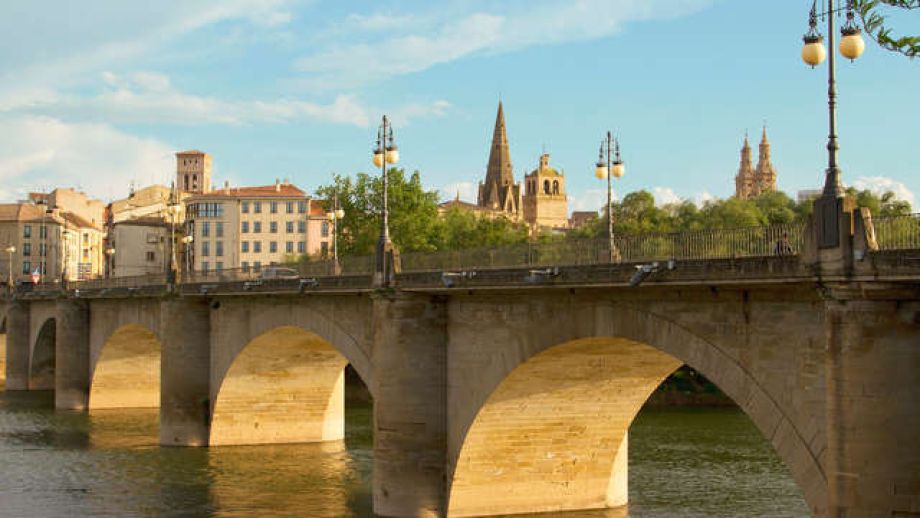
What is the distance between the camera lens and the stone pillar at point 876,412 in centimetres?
1529

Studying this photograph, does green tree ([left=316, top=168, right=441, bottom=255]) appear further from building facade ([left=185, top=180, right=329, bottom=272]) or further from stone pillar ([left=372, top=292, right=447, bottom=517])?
stone pillar ([left=372, top=292, right=447, bottom=517])

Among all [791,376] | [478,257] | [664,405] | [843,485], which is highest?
[478,257]

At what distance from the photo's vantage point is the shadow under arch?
43.6m

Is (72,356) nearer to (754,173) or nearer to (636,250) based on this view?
(636,250)

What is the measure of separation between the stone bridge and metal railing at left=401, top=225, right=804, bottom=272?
0.64 meters

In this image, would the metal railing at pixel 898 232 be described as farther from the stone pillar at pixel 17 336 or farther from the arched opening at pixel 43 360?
the stone pillar at pixel 17 336

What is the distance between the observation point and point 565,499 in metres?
29.4

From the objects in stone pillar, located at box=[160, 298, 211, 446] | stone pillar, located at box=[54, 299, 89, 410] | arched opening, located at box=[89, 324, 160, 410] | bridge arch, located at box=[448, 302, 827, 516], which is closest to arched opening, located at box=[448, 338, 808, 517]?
bridge arch, located at box=[448, 302, 827, 516]

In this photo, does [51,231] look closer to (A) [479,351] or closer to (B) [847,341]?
(A) [479,351]

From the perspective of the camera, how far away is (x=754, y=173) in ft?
593

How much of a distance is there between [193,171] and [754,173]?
8710 centimetres

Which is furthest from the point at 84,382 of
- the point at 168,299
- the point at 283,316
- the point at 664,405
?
the point at 664,405

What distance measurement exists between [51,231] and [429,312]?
379ft

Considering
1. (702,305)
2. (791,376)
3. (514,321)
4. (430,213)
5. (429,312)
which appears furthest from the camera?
(430,213)
